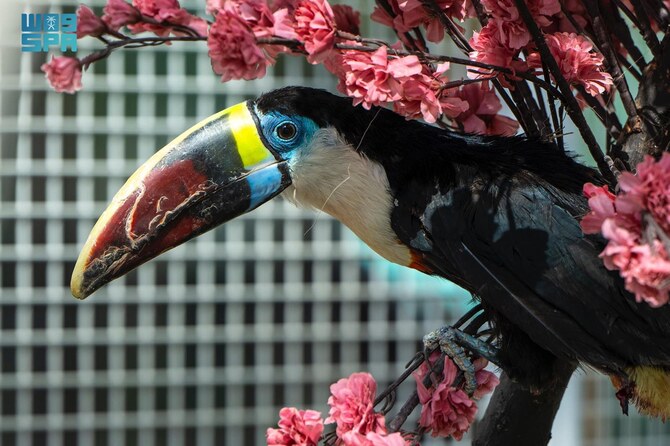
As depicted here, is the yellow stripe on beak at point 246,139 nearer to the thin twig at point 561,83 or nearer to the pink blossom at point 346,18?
the pink blossom at point 346,18

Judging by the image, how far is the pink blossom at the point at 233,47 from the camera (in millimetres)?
629

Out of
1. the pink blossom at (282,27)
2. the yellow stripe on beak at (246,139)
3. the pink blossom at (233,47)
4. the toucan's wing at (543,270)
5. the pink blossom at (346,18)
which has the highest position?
the pink blossom at (346,18)

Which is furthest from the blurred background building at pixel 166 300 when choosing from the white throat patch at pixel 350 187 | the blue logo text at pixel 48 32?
the white throat patch at pixel 350 187

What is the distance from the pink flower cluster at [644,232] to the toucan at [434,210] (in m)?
0.23

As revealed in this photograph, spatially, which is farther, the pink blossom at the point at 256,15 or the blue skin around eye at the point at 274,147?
the blue skin around eye at the point at 274,147

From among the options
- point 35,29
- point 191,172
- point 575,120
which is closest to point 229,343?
point 35,29

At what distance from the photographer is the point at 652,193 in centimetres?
54

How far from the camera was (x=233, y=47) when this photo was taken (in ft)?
2.08

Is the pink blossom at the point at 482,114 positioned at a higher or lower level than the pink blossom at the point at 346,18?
lower

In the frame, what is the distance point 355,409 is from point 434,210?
0.19 meters

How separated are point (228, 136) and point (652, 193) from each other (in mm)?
423

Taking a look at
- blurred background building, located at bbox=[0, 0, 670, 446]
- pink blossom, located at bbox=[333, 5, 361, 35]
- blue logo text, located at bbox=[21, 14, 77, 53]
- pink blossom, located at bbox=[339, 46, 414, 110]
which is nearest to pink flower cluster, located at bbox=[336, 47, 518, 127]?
pink blossom, located at bbox=[339, 46, 414, 110]

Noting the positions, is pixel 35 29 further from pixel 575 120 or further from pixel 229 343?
pixel 229 343

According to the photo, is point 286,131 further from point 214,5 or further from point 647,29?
point 647,29
